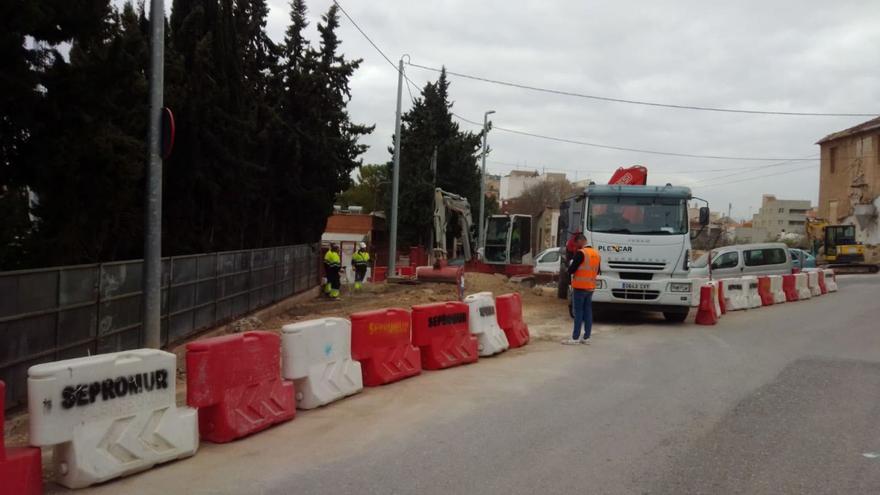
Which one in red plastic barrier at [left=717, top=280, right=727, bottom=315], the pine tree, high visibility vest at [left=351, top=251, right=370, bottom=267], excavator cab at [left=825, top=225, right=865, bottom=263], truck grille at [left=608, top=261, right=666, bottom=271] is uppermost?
the pine tree

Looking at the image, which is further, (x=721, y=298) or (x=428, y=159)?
(x=428, y=159)

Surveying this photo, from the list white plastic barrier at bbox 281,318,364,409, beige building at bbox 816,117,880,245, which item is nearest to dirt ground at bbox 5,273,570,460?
white plastic barrier at bbox 281,318,364,409

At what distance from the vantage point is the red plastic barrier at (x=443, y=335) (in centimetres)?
932

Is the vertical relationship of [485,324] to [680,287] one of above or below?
below

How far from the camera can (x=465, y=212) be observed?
2516 cm

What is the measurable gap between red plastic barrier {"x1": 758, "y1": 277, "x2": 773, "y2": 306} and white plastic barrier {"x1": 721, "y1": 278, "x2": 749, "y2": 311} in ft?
4.34

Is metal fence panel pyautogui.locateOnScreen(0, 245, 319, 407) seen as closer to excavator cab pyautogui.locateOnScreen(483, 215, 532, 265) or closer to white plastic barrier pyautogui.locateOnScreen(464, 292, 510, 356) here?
white plastic barrier pyautogui.locateOnScreen(464, 292, 510, 356)

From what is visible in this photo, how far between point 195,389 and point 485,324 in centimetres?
538

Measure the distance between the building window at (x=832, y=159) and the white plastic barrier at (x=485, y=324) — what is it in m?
54.7

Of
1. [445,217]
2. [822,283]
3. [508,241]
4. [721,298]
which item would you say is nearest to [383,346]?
[721,298]

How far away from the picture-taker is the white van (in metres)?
22.9

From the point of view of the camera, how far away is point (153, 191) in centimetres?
866

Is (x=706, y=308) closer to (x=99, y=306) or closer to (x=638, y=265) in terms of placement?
(x=638, y=265)

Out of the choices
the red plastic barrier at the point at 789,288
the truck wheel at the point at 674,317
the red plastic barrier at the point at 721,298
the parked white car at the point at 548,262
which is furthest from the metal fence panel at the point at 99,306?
the red plastic barrier at the point at 789,288
